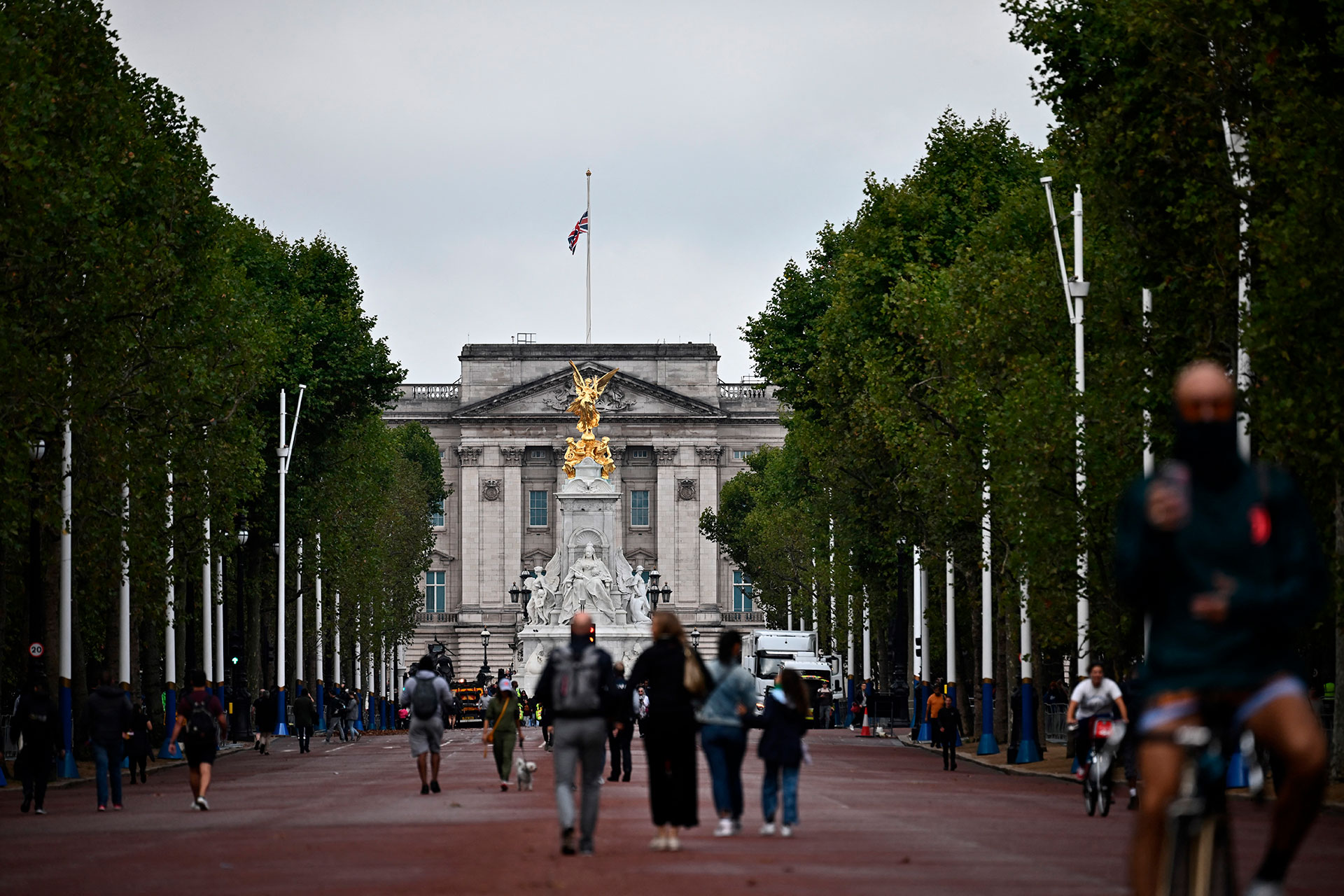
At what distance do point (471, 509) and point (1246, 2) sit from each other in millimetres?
123413

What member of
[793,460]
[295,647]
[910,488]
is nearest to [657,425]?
[793,460]

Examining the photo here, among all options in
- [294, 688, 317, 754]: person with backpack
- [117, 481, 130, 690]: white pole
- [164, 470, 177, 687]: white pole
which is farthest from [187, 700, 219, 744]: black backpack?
[294, 688, 317, 754]: person with backpack

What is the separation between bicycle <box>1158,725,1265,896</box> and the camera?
8.44 meters

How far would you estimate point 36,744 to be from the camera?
27859mm

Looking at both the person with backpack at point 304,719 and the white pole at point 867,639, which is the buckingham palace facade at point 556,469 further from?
the person with backpack at point 304,719

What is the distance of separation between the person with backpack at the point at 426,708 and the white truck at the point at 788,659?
178 ft

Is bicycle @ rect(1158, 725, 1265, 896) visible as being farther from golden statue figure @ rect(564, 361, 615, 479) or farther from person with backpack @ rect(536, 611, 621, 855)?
golden statue figure @ rect(564, 361, 615, 479)

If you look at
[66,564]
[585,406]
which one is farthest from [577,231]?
[66,564]

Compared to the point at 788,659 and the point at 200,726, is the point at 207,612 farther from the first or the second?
the point at 788,659

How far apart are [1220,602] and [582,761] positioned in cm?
1020

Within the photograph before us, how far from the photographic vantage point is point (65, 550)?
134 feet

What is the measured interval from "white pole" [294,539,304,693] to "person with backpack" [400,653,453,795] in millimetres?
47922

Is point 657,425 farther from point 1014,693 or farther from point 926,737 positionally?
point 1014,693

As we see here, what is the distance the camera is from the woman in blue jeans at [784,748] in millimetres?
21156
